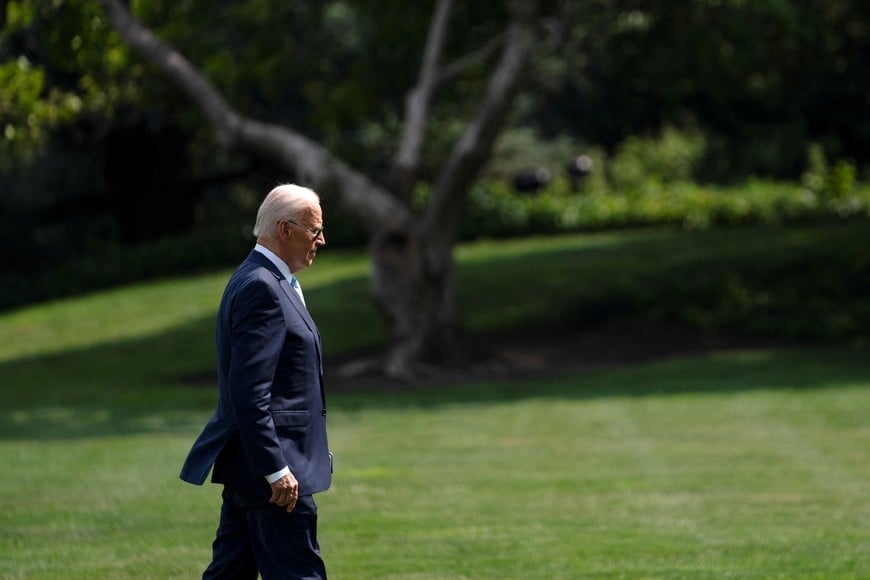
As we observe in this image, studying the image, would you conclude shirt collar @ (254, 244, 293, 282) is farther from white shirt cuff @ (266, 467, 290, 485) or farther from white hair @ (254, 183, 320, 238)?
white shirt cuff @ (266, 467, 290, 485)

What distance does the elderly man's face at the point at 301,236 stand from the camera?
5438 millimetres

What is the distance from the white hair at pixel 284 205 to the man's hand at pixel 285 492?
878 millimetres

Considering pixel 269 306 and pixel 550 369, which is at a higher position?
pixel 269 306

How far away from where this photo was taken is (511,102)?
22047mm

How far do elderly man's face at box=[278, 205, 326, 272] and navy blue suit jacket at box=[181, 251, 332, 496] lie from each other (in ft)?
0.27

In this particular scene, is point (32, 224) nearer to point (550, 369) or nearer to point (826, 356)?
point (550, 369)

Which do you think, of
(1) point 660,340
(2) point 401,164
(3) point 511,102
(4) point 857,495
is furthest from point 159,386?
(4) point 857,495

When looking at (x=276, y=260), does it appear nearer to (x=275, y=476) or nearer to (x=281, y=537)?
(x=275, y=476)

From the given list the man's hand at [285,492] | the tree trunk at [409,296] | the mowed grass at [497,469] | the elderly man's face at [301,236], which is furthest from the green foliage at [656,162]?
the man's hand at [285,492]

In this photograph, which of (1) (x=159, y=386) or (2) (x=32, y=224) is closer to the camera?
(1) (x=159, y=386)

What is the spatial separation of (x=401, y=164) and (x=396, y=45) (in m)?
3.97

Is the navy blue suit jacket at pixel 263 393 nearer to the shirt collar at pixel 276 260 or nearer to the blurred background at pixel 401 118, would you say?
the shirt collar at pixel 276 260

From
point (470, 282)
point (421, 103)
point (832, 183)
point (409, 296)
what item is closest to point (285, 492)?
point (409, 296)

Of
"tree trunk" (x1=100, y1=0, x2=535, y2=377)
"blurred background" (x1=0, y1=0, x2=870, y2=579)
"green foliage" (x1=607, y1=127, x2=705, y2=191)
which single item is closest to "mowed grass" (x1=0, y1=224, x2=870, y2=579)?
"blurred background" (x1=0, y1=0, x2=870, y2=579)
